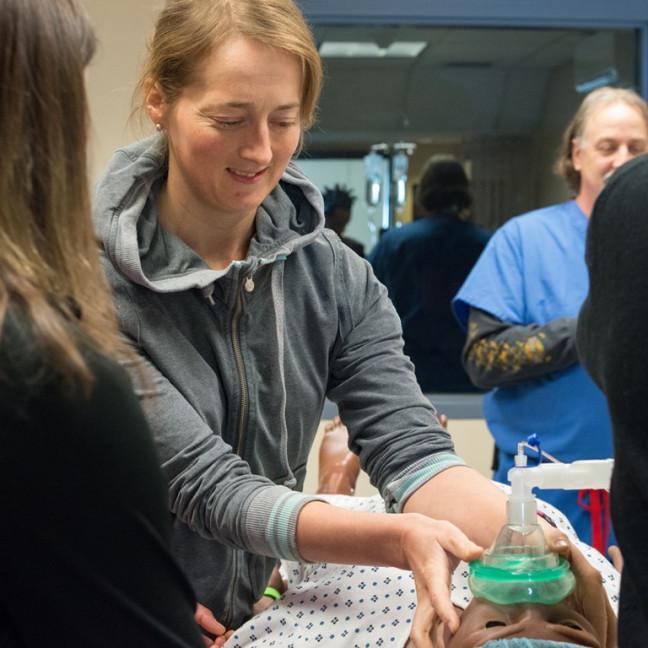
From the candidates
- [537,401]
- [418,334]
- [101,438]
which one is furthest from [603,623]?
[418,334]

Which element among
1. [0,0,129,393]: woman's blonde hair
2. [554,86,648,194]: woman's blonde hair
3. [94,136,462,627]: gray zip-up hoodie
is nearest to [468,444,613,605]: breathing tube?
[94,136,462,627]: gray zip-up hoodie

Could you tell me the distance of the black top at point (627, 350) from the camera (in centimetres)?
85

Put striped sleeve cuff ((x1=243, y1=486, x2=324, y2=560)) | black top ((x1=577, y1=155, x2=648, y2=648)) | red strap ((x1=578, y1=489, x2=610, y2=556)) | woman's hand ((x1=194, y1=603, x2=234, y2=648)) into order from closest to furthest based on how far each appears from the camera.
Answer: black top ((x1=577, y1=155, x2=648, y2=648)) < striped sleeve cuff ((x1=243, y1=486, x2=324, y2=560)) < woman's hand ((x1=194, y1=603, x2=234, y2=648)) < red strap ((x1=578, y1=489, x2=610, y2=556))

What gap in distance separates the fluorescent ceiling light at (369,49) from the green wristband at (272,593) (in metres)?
2.43

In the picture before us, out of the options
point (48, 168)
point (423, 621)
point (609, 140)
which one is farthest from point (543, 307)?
point (48, 168)

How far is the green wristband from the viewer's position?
158 cm

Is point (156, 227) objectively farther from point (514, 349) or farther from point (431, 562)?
point (514, 349)

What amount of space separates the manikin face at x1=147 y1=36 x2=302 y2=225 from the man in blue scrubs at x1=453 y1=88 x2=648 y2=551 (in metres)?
1.20

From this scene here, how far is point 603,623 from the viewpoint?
1.19 metres

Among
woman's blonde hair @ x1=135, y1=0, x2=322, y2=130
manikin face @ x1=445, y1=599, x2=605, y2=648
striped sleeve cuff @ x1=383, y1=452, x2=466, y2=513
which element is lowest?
manikin face @ x1=445, y1=599, x2=605, y2=648

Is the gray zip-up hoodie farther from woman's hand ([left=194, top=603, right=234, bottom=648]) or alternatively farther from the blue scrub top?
the blue scrub top

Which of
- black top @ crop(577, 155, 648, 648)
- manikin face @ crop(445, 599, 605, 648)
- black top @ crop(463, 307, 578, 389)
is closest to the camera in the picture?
black top @ crop(577, 155, 648, 648)

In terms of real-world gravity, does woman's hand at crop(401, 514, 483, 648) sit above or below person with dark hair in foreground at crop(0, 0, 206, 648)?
below

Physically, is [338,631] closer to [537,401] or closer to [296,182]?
[296,182]
